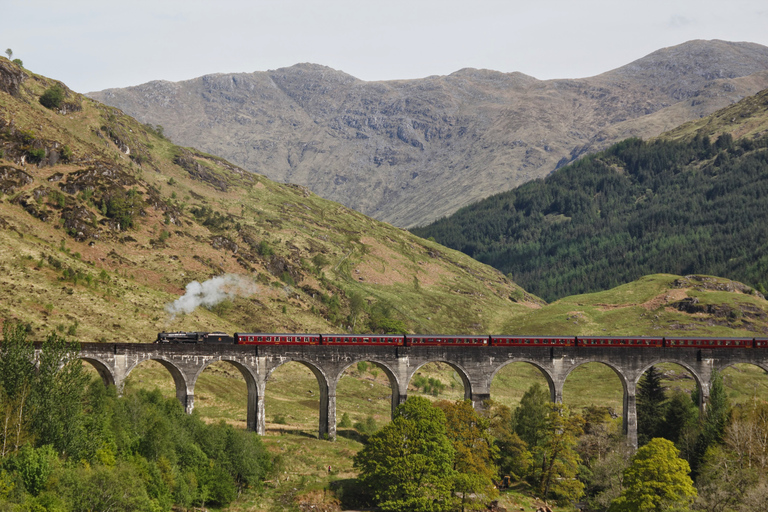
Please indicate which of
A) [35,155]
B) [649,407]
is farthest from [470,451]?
[35,155]

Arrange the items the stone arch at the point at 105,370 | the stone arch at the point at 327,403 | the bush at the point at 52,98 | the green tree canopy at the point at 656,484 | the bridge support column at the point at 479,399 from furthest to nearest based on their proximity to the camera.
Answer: the bush at the point at 52,98 < the bridge support column at the point at 479,399 < the stone arch at the point at 327,403 < the stone arch at the point at 105,370 < the green tree canopy at the point at 656,484

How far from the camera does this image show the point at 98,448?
5525 cm

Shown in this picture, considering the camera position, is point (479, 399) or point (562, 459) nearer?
point (562, 459)

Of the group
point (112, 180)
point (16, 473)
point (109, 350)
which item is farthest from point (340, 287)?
point (16, 473)

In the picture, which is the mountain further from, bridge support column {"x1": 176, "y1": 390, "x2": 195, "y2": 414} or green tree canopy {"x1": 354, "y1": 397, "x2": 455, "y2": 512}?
green tree canopy {"x1": 354, "y1": 397, "x2": 455, "y2": 512}

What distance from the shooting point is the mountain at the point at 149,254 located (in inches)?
4136

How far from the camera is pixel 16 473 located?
4753cm

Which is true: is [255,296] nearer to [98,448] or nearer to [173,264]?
[173,264]

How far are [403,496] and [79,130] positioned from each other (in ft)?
426

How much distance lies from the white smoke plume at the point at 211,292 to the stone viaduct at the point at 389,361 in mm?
35224

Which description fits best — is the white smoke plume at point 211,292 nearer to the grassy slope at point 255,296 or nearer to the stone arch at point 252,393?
the grassy slope at point 255,296

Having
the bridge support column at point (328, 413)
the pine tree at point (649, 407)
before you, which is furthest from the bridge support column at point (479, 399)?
the pine tree at point (649, 407)

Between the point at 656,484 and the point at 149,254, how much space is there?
3899 inches

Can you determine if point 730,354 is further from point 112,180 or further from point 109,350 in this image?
point 112,180
